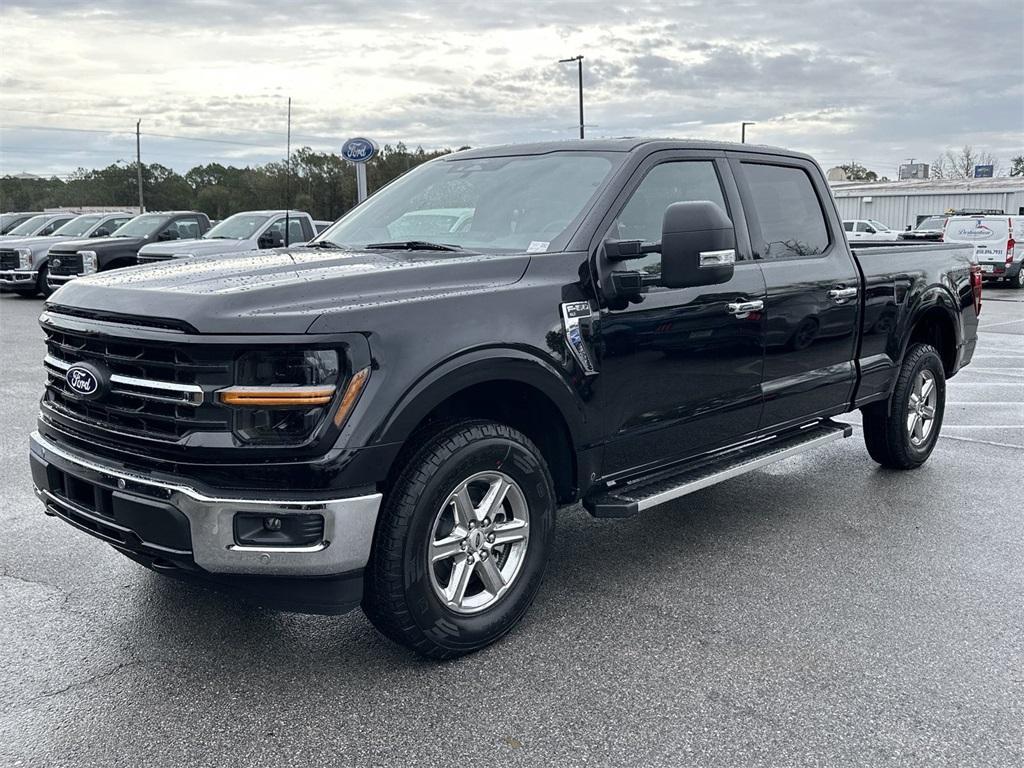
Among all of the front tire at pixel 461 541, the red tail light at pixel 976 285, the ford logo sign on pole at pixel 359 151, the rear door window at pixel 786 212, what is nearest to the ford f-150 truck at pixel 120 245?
the ford logo sign on pole at pixel 359 151

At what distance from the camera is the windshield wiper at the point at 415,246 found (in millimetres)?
4219

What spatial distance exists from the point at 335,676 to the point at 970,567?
299cm

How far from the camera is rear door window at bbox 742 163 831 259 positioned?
5.06 m

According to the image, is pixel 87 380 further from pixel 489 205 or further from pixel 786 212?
pixel 786 212

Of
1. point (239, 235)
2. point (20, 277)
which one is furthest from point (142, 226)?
point (239, 235)

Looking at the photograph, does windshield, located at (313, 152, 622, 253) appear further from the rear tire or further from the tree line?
the tree line

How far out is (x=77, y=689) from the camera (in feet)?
11.0

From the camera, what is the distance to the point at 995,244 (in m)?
23.8

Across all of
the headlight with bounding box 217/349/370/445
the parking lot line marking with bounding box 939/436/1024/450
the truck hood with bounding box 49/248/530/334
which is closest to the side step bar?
the truck hood with bounding box 49/248/530/334

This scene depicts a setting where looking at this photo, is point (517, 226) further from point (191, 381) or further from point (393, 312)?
point (191, 381)

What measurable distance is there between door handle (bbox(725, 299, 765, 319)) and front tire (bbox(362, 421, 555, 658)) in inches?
53.0

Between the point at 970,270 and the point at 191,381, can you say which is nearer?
the point at 191,381

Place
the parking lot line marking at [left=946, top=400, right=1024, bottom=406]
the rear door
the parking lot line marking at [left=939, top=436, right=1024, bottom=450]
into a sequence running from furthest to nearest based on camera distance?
1. the parking lot line marking at [left=946, top=400, right=1024, bottom=406]
2. the parking lot line marking at [left=939, top=436, right=1024, bottom=450]
3. the rear door

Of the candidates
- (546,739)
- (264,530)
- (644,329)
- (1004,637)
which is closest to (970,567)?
(1004,637)
